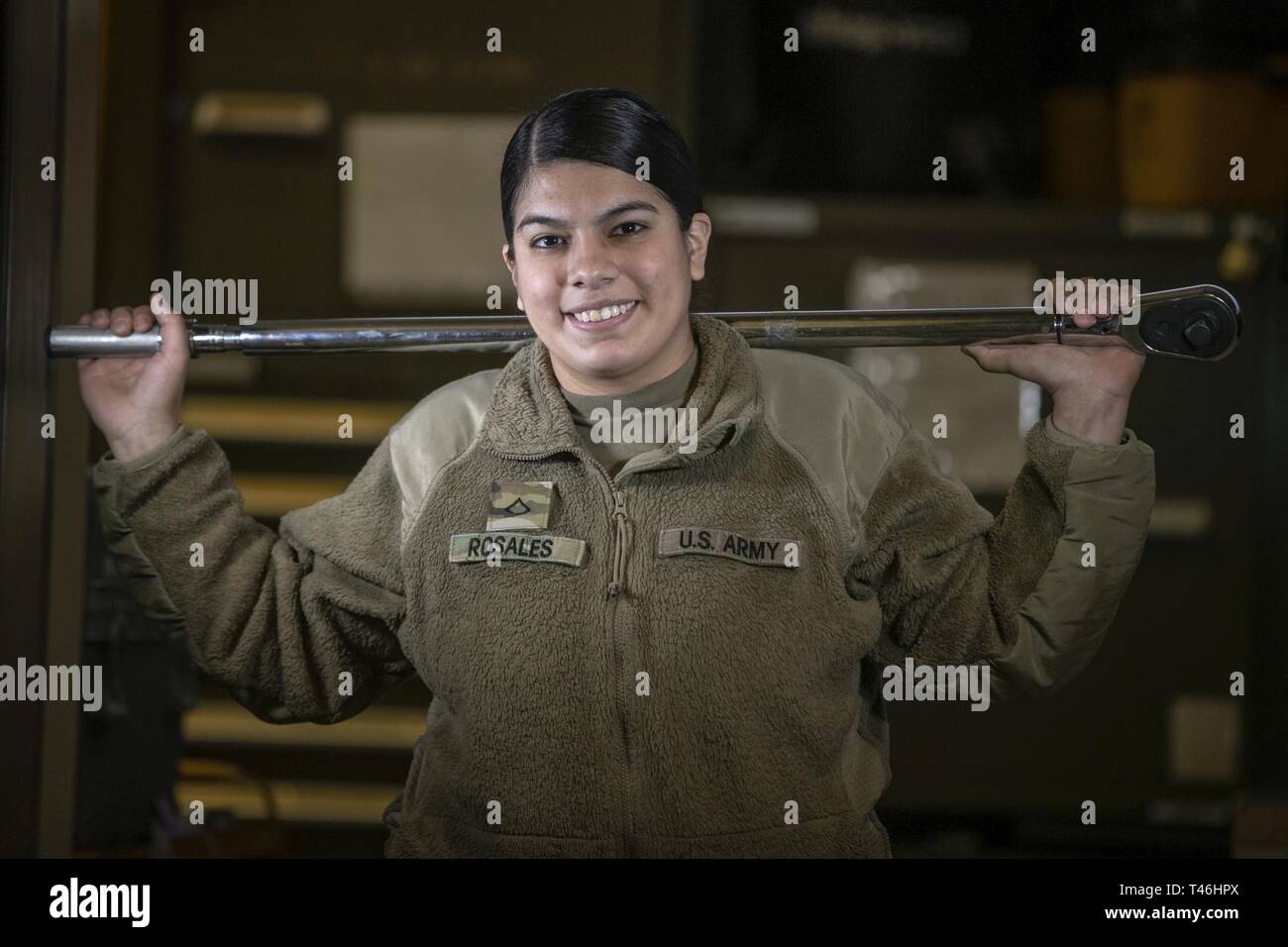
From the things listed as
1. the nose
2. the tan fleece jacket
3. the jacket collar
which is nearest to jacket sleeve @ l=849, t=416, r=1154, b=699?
the tan fleece jacket

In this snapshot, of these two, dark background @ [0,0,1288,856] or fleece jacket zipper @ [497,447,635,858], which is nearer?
fleece jacket zipper @ [497,447,635,858]

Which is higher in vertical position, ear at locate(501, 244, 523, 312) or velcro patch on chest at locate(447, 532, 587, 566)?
ear at locate(501, 244, 523, 312)

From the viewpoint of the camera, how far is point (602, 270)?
923mm
